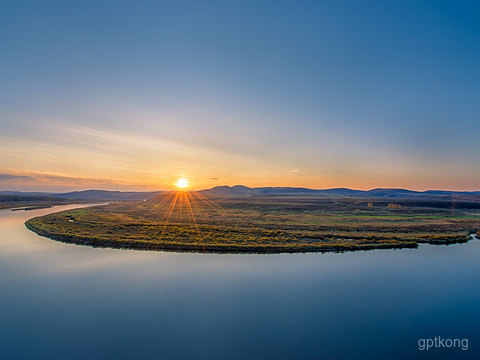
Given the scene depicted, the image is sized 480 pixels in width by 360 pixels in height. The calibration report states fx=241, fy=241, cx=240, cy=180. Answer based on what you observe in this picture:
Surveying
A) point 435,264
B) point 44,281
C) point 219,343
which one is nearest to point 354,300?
point 219,343

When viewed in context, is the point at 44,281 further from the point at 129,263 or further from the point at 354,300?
the point at 354,300

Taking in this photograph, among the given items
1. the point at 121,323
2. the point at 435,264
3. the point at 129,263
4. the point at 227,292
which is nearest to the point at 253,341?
the point at 227,292

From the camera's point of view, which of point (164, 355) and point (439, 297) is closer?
point (164, 355)

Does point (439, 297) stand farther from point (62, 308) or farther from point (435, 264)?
point (62, 308)

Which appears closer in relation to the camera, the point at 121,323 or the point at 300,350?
the point at 300,350

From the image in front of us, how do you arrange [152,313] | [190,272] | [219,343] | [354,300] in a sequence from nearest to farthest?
[219,343] → [152,313] → [354,300] → [190,272]

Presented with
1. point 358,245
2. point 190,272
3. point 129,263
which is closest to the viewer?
point 190,272
